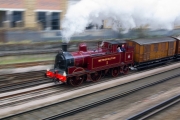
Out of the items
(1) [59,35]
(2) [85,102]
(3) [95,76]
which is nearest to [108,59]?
(3) [95,76]

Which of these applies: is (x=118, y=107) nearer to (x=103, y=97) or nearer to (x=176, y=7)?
(x=103, y=97)

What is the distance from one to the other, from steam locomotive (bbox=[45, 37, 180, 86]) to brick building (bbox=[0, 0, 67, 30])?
32.1 feet

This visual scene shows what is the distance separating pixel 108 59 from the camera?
537 inches

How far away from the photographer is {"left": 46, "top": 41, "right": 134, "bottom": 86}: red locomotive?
11969mm

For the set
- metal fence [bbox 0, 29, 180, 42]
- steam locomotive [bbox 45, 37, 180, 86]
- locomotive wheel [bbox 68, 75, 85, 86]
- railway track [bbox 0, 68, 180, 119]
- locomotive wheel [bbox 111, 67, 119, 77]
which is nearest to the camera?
railway track [bbox 0, 68, 180, 119]

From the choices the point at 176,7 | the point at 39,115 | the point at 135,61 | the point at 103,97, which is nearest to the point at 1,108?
the point at 39,115

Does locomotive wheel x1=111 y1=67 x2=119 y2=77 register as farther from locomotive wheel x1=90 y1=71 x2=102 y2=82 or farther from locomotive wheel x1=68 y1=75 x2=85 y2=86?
locomotive wheel x1=68 y1=75 x2=85 y2=86

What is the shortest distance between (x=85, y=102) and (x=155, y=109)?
9.85ft

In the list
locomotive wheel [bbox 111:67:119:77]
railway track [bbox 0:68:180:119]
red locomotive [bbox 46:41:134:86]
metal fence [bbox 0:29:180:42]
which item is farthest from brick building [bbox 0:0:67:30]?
railway track [bbox 0:68:180:119]

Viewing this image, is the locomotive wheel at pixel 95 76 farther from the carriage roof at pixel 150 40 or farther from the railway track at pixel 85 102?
the carriage roof at pixel 150 40

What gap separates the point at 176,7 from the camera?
18.0 meters

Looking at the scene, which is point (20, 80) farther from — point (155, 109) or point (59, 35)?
point (59, 35)

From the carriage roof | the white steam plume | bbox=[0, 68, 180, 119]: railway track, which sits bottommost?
bbox=[0, 68, 180, 119]: railway track

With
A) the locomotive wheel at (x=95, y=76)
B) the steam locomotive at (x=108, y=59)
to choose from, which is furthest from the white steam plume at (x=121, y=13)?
the locomotive wheel at (x=95, y=76)
